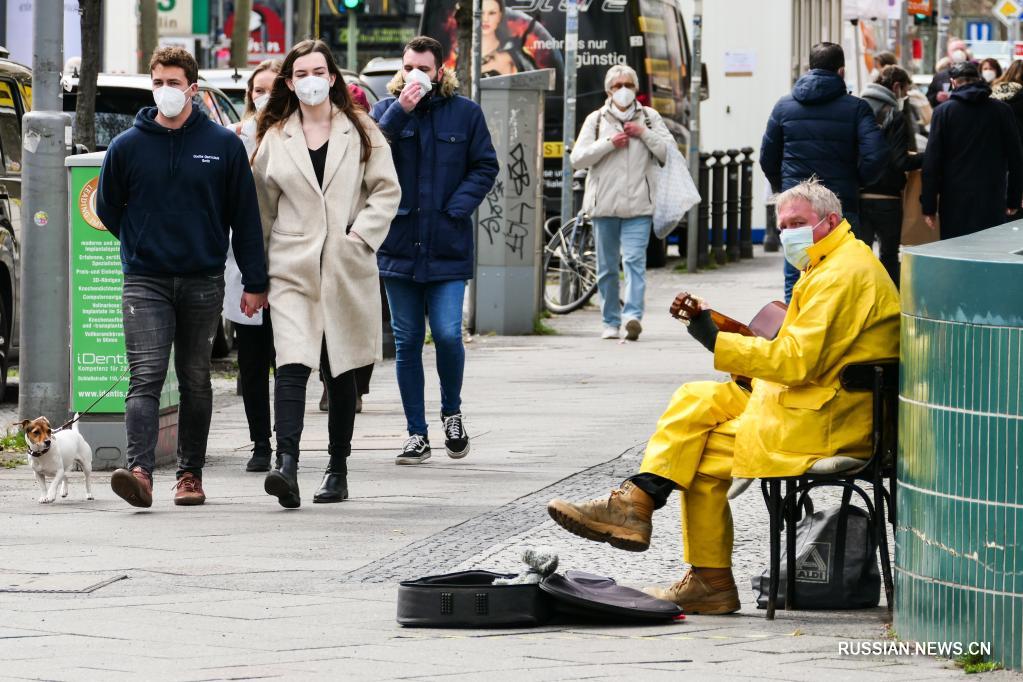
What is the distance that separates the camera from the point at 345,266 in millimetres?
8148

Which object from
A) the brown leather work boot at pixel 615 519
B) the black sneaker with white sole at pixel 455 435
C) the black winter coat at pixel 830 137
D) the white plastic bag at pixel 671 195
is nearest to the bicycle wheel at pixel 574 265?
the white plastic bag at pixel 671 195

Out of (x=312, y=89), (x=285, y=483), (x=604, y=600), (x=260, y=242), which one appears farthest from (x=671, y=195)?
(x=604, y=600)

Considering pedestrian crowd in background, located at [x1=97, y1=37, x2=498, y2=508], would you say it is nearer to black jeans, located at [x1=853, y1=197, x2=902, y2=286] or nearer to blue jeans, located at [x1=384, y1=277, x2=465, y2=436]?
blue jeans, located at [x1=384, y1=277, x2=465, y2=436]

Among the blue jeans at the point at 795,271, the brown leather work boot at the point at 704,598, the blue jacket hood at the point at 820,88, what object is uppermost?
the blue jacket hood at the point at 820,88

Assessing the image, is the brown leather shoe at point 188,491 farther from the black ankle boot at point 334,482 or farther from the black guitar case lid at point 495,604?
the black guitar case lid at point 495,604

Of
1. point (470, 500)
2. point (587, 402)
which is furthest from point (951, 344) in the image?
point (587, 402)

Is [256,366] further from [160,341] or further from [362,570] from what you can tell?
[362,570]

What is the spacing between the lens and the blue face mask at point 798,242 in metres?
6.10

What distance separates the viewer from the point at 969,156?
13234 mm

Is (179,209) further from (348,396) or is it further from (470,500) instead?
(470,500)

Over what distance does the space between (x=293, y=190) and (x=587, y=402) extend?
3.84 metres

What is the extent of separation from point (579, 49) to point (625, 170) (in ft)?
26.2

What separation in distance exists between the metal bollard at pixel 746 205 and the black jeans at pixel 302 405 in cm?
1573

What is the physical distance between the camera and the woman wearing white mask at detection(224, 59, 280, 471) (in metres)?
8.86
